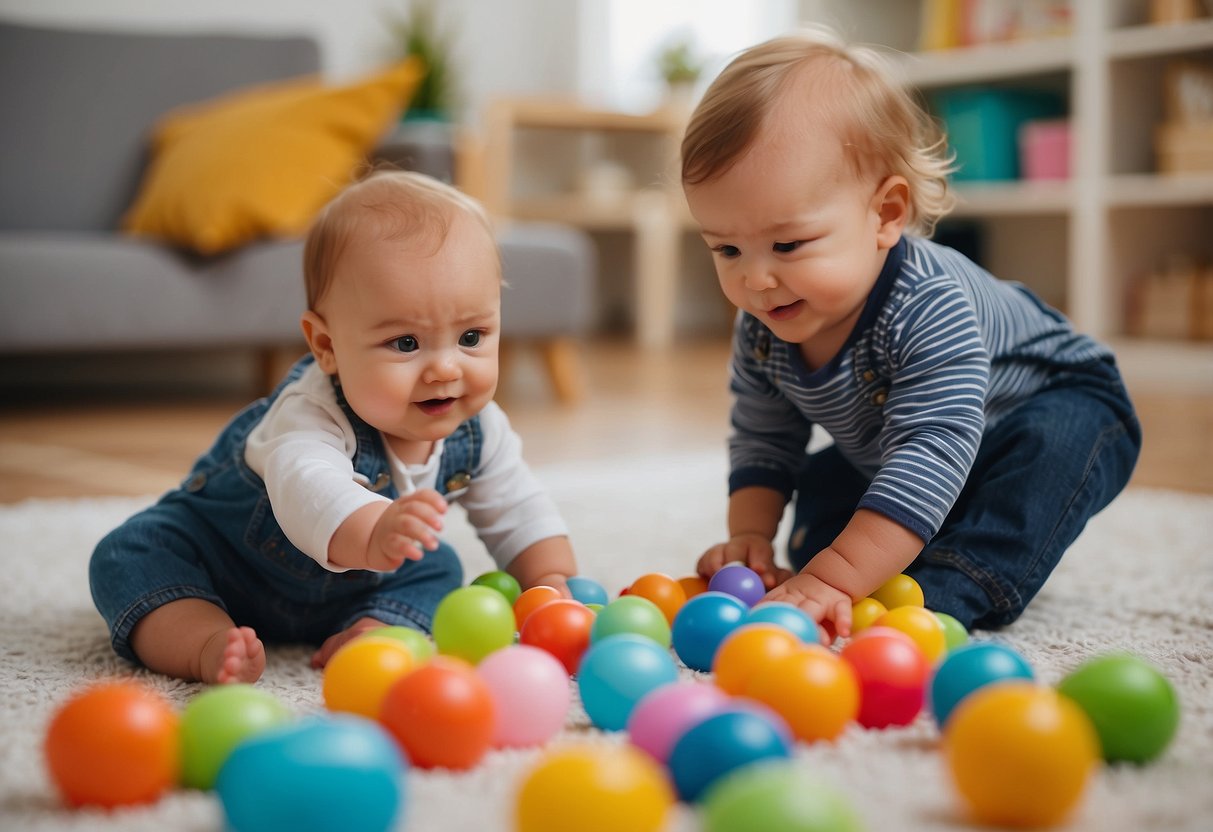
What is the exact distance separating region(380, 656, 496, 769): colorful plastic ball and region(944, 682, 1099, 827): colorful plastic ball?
243mm

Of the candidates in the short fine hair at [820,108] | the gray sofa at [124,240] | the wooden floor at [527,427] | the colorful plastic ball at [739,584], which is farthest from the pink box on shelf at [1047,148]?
the colorful plastic ball at [739,584]

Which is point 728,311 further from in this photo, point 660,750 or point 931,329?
point 660,750

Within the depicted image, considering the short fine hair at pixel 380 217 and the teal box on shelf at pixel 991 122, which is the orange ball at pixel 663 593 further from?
the teal box on shelf at pixel 991 122

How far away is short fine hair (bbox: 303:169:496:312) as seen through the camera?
0.95 metres

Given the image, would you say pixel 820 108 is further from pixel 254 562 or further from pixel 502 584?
pixel 254 562

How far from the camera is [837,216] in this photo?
0.98 meters

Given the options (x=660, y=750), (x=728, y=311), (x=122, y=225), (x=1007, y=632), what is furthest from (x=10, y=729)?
(x=728, y=311)

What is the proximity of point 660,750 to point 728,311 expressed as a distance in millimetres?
4432

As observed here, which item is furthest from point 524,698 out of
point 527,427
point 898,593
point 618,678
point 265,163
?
point 265,163

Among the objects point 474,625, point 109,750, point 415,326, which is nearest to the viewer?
point 109,750

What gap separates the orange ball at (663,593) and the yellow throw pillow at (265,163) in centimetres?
174

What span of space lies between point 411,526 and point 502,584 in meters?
0.22

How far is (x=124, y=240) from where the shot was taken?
2.59 m

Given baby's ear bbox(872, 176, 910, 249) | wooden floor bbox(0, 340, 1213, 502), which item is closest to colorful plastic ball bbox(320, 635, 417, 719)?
baby's ear bbox(872, 176, 910, 249)
